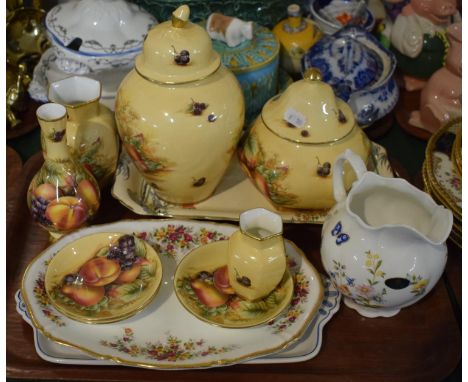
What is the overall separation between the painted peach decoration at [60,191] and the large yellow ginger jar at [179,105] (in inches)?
3.2

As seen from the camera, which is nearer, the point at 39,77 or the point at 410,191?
the point at 410,191

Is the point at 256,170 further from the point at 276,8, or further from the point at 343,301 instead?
the point at 276,8

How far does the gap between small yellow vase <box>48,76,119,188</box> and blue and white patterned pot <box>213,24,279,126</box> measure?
220 mm

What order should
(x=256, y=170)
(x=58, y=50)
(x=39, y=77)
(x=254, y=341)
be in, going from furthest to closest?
1. (x=39, y=77)
2. (x=58, y=50)
3. (x=256, y=170)
4. (x=254, y=341)

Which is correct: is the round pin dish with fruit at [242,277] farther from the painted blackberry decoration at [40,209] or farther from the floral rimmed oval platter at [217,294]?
the painted blackberry decoration at [40,209]

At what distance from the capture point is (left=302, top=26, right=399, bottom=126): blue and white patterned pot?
112 centimetres

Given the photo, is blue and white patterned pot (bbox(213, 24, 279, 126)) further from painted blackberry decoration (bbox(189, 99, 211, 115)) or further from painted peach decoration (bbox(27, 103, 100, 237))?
painted peach decoration (bbox(27, 103, 100, 237))

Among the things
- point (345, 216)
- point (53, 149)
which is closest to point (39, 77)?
point (53, 149)

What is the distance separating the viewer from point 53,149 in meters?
0.83

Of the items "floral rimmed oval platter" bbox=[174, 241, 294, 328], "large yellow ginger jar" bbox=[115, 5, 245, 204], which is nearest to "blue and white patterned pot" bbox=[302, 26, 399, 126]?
"large yellow ginger jar" bbox=[115, 5, 245, 204]

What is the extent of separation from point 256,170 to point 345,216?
0.19m

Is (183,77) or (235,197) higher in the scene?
(183,77)

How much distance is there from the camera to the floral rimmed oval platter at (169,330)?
730 millimetres

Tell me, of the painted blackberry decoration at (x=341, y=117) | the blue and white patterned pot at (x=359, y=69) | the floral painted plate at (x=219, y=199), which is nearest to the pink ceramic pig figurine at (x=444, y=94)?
the blue and white patterned pot at (x=359, y=69)
